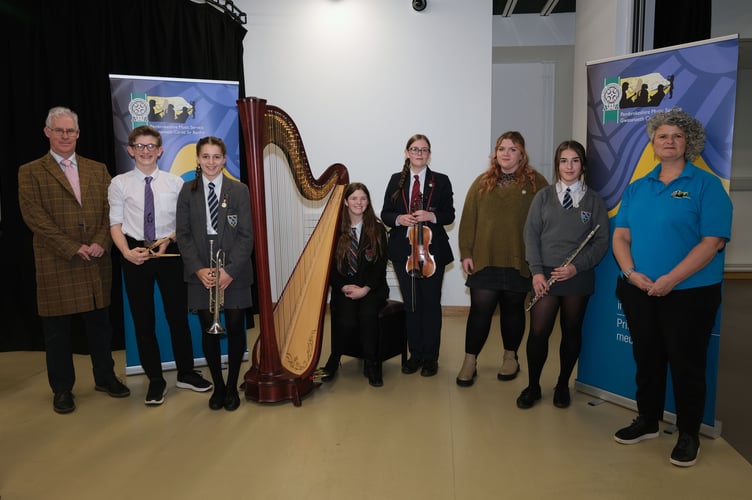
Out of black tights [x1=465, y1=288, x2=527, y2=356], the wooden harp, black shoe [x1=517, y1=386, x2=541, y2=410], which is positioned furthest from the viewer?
black tights [x1=465, y1=288, x2=527, y2=356]

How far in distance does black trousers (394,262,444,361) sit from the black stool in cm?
5

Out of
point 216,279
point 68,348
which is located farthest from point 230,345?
point 68,348

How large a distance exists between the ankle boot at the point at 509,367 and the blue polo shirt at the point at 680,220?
1283mm

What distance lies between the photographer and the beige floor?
226 cm

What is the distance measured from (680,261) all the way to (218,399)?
2.51 metres

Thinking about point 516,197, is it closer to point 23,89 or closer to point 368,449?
point 368,449

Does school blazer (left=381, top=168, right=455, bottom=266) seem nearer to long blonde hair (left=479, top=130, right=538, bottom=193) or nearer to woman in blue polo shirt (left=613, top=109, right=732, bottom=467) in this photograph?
long blonde hair (left=479, top=130, right=538, bottom=193)

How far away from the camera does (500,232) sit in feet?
10.4

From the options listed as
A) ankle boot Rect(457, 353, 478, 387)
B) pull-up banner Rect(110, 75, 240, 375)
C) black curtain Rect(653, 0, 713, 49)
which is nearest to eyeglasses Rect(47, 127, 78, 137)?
pull-up banner Rect(110, 75, 240, 375)

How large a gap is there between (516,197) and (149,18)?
11.0ft

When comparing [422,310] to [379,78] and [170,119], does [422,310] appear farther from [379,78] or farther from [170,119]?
[379,78]

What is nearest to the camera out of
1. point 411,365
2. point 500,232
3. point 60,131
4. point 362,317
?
point 60,131

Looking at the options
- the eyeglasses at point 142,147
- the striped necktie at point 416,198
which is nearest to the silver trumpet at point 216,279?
the eyeglasses at point 142,147

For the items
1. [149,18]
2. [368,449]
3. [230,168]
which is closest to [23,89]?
[149,18]
